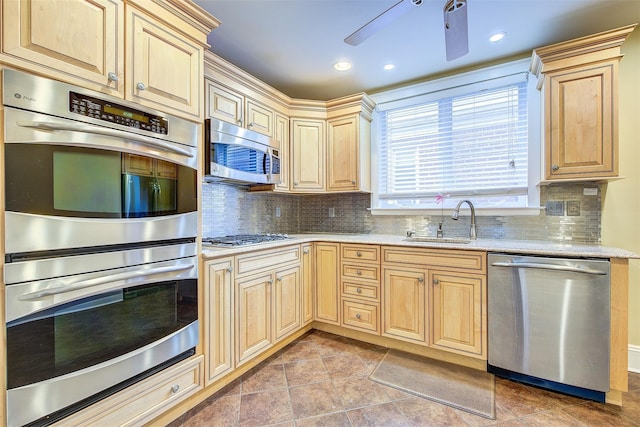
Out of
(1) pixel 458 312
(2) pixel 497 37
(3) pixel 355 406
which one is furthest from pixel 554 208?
(3) pixel 355 406

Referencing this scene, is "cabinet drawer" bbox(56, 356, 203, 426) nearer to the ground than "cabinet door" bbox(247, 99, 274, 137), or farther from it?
nearer to the ground

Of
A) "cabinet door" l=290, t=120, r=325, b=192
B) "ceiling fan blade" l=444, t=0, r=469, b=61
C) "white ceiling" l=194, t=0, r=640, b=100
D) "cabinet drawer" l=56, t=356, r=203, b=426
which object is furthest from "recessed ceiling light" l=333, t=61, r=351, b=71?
"cabinet drawer" l=56, t=356, r=203, b=426

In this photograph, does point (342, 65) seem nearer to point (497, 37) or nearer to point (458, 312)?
point (497, 37)

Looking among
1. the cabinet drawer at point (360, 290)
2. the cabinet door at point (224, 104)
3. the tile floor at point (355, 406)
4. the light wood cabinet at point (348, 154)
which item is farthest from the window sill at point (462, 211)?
the cabinet door at point (224, 104)

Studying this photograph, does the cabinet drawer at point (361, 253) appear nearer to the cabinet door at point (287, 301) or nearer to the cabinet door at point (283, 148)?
the cabinet door at point (287, 301)

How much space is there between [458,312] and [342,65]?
7.64ft

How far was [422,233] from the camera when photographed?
9.39 ft

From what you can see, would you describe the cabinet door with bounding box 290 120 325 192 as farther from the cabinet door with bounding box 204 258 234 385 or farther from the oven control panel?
the oven control panel

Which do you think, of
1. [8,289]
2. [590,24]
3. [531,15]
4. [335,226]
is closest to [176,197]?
[8,289]

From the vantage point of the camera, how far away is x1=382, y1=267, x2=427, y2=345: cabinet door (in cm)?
227

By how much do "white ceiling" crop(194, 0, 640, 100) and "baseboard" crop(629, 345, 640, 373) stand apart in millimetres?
2389

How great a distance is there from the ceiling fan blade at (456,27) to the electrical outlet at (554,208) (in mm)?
1483

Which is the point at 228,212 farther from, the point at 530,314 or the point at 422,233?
the point at 530,314

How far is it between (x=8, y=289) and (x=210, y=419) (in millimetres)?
1193
